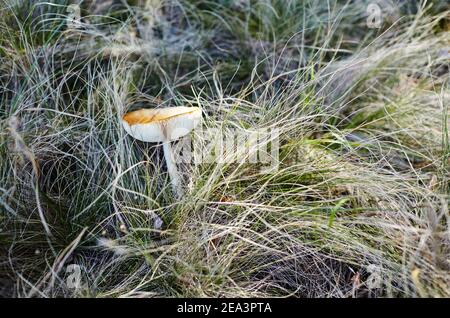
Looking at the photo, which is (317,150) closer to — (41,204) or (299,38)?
(299,38)

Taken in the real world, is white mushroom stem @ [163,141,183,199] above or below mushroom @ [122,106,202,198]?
below

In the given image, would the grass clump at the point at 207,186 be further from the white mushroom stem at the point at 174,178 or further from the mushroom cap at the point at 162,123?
the mushroom cap at the point at 162,123

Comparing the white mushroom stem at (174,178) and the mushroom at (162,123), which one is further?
the white mushroom stem at (174,178)

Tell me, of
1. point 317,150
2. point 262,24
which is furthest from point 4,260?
point 262,24

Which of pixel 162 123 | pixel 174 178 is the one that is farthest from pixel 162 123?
pixel 174 178

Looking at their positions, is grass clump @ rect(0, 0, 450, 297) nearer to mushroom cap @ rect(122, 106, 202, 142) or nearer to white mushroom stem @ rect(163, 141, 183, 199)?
white mushroom stem @ rect(163, 141, 183, 199)

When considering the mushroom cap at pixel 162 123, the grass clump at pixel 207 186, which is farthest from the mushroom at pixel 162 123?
the grass clump at pixel 207 186

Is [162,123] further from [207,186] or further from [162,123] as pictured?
[207,186]

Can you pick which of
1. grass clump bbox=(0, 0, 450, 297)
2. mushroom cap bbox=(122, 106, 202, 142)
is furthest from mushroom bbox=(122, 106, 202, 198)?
grass clump bbox=(0, 0, 450, 297)
